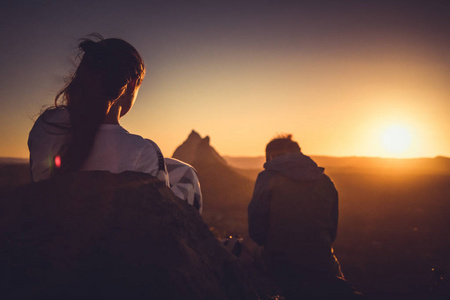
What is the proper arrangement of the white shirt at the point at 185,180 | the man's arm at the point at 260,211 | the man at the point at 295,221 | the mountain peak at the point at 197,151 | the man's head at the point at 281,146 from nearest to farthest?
the white shirt at the point at 185,180, the man at the point at 295,221, the man's arm at the point at 260,211, the man's head at the point at 281,146, the mountain peak at the point at 197,151

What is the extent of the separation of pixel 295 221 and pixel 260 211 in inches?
22.0

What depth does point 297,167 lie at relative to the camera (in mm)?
3506

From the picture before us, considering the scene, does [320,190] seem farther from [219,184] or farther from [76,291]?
[219,184]

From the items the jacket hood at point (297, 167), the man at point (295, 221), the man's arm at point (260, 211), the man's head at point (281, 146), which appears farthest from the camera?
the man's head at point (281, 146)

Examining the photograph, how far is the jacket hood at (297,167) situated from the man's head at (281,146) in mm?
579

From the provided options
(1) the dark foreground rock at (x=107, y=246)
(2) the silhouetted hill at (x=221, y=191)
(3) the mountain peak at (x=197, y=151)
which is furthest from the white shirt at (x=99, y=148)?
(3) the mountain peak at (x=197, y=151)

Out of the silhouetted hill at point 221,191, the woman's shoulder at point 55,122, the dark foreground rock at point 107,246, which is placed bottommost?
the silhouetted hill at point 221,191

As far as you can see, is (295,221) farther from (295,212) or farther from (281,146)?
(281,146)

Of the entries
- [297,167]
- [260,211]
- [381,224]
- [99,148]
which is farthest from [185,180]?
[381,224]

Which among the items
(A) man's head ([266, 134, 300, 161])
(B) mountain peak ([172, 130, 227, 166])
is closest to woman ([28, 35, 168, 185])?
(A) man's head ([266, 134, 300, 161])

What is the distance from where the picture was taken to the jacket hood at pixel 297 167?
11.2ft

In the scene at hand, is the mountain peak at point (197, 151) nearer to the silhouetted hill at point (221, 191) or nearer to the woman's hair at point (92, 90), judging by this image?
the silhouetted hill at point (221, 191)

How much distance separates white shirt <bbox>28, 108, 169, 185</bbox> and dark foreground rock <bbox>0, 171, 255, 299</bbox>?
322 millimetres

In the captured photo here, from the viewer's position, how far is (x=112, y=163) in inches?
61.1
